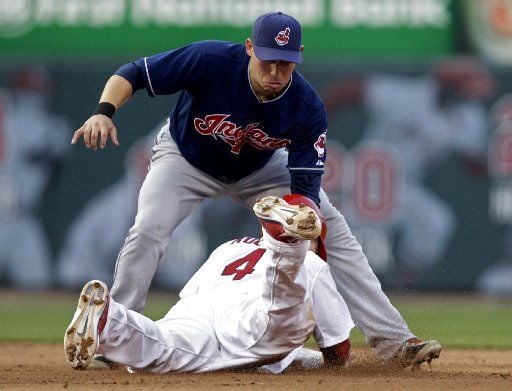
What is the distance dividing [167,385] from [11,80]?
7234 millimetres

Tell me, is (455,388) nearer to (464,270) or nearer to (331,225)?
(331,225)

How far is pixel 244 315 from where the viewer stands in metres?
4.41

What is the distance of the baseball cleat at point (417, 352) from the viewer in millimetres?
5156

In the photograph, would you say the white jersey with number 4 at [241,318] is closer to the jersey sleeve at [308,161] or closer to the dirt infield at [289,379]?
the dirt infield at [289,379]

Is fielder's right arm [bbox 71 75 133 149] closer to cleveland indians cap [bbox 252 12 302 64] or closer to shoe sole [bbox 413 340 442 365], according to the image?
cleveland indians cap [bbox 252 12 302 64]

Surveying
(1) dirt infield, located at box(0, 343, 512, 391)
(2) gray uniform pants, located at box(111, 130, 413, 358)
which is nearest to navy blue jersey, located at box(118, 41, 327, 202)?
(2) gray uniform pants, located at box(111, 130, 413, 358)

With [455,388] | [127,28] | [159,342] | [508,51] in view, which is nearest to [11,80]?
[127,28]

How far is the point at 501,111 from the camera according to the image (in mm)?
10617

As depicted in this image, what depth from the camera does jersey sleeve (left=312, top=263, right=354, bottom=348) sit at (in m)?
4.53

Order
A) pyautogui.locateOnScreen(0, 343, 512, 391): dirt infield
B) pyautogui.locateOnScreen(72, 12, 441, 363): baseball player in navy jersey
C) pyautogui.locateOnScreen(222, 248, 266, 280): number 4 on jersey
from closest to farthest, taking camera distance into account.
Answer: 1. pyautogui.locateOnScreen(0, 343, 512, 391): dirt infield
2. pyautogui.locateOnScreen(222, 248, 266, 280): number 4 on jersey
3. pyautogui.locateOnScreen(72, 12, 441, 363): baseball player in navy jersey

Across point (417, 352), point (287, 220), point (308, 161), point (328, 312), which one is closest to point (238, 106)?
point (308, 161)

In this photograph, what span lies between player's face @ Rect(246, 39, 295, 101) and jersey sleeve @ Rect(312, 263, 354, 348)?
85 centimetres

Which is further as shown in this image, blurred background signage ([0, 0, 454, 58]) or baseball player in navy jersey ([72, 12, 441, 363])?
blurred background signage ([0, 0, 454, 58])

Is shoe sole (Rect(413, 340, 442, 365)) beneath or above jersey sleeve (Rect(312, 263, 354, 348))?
beneath
